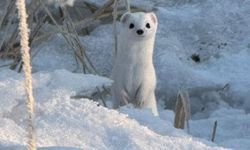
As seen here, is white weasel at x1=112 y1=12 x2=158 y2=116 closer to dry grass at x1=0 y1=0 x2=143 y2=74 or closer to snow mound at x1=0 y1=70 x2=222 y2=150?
dry grass at x1=0 y1=0 x2=143 y2=74


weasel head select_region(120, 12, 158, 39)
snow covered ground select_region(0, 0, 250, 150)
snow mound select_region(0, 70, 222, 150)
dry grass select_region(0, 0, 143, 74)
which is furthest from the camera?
weasel head select_region(120, 12, 158, 39)

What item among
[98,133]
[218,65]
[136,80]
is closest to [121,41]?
[136,80]

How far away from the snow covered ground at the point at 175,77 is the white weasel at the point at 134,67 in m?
0.16

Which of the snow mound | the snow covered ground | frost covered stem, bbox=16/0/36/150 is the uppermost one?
frost covered stem, bbox=16/0/36/150

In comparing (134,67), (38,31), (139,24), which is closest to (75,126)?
(38,31)

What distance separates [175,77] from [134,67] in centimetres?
56

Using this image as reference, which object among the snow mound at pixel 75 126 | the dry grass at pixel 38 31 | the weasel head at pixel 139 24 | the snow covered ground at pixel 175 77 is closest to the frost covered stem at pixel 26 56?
the snow mound at pixel 75 126

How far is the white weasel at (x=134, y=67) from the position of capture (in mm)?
3129

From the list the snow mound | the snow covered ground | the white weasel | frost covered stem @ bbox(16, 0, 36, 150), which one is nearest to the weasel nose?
the white weasel

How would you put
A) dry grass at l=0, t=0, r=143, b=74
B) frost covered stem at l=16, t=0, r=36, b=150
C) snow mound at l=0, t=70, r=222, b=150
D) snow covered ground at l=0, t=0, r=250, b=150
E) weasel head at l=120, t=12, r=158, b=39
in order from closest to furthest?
1. frost covered stem at l=16, t=0, r=36, b=150
2. snow mound at l=0, t=70, r=222, b=150
3. snow covered ground at l=0, t=0, r=250, b=150
4. dry grass at l=0, t=0, r=143, b=74
5. weasel head at l=120, t=12, r=158, b=39

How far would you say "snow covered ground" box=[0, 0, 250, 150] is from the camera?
131cm

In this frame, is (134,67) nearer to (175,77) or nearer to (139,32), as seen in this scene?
(139,32)

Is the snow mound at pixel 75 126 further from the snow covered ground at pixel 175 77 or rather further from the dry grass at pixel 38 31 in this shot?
the dry grass at pixel 38 31

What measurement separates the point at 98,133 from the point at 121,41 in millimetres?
2022
